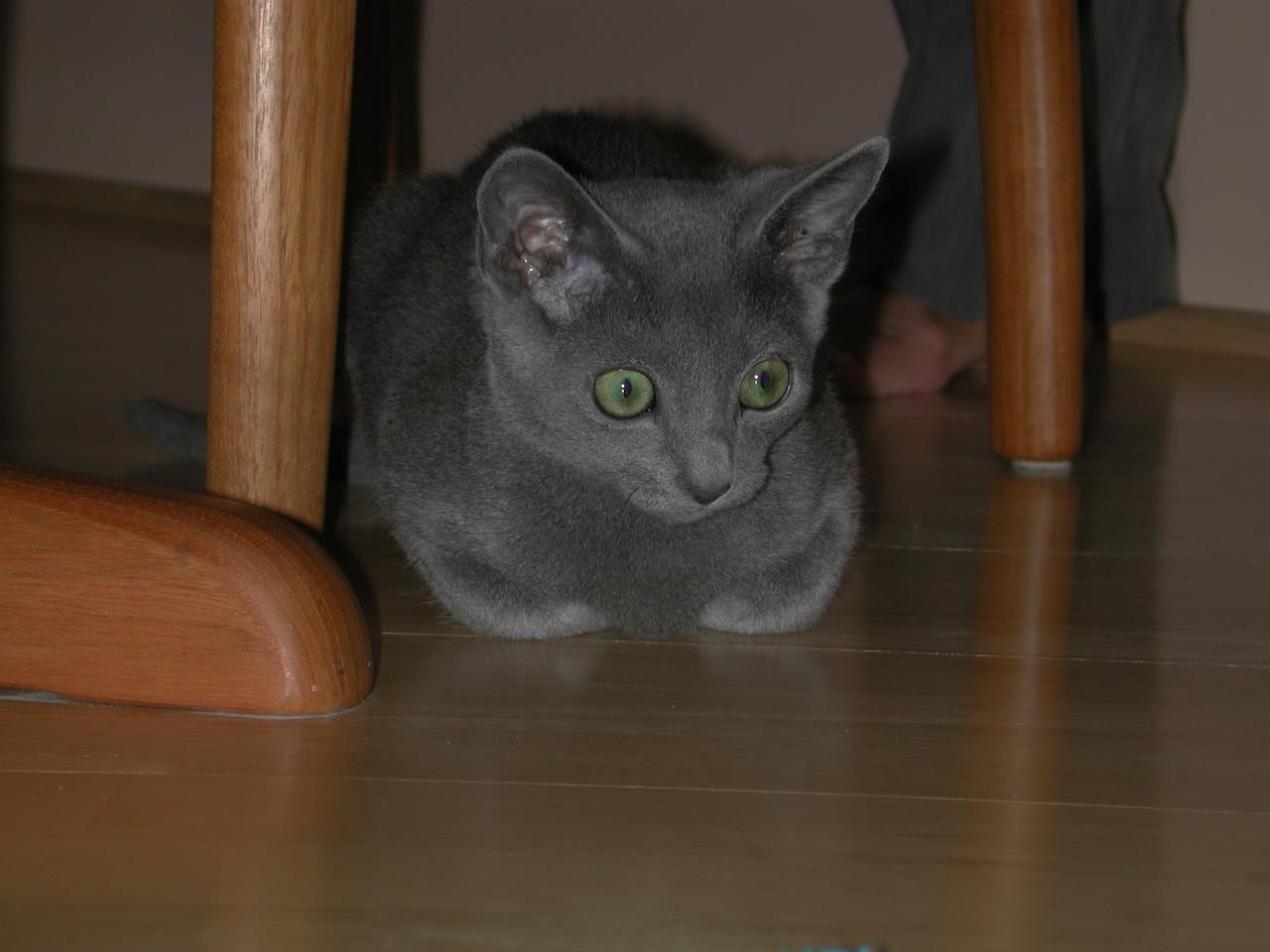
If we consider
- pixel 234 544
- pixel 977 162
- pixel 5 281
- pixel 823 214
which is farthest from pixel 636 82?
pixel 234 544

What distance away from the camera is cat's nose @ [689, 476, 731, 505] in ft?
3.42

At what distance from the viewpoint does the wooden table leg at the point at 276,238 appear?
1.01 m

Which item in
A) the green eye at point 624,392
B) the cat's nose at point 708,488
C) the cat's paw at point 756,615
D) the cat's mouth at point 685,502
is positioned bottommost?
the cat's paw at point 756,615

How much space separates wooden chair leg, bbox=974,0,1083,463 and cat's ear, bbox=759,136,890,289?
0.56 metres

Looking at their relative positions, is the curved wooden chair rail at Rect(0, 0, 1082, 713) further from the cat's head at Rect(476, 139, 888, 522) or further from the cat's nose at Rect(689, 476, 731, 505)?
the cat's nose at Rect(689, 476, 731, 505)

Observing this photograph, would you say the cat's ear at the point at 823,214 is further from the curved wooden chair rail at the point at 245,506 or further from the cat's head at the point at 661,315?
the curved wooden chair rail at the point at 245,506

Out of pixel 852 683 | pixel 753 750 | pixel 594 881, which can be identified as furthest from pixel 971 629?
pixel 594 881

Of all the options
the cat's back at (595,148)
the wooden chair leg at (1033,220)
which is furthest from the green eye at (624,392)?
the wooden chair leg at (1033,220)

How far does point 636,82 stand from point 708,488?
7.40 feet

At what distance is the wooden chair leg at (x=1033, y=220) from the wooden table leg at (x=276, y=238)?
32.3 inches

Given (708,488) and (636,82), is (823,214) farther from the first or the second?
(636,82)

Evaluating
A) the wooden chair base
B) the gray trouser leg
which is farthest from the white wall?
the wooden chair base

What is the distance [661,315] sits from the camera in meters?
1.05

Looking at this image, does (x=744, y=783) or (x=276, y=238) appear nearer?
(x=744, y=783)
